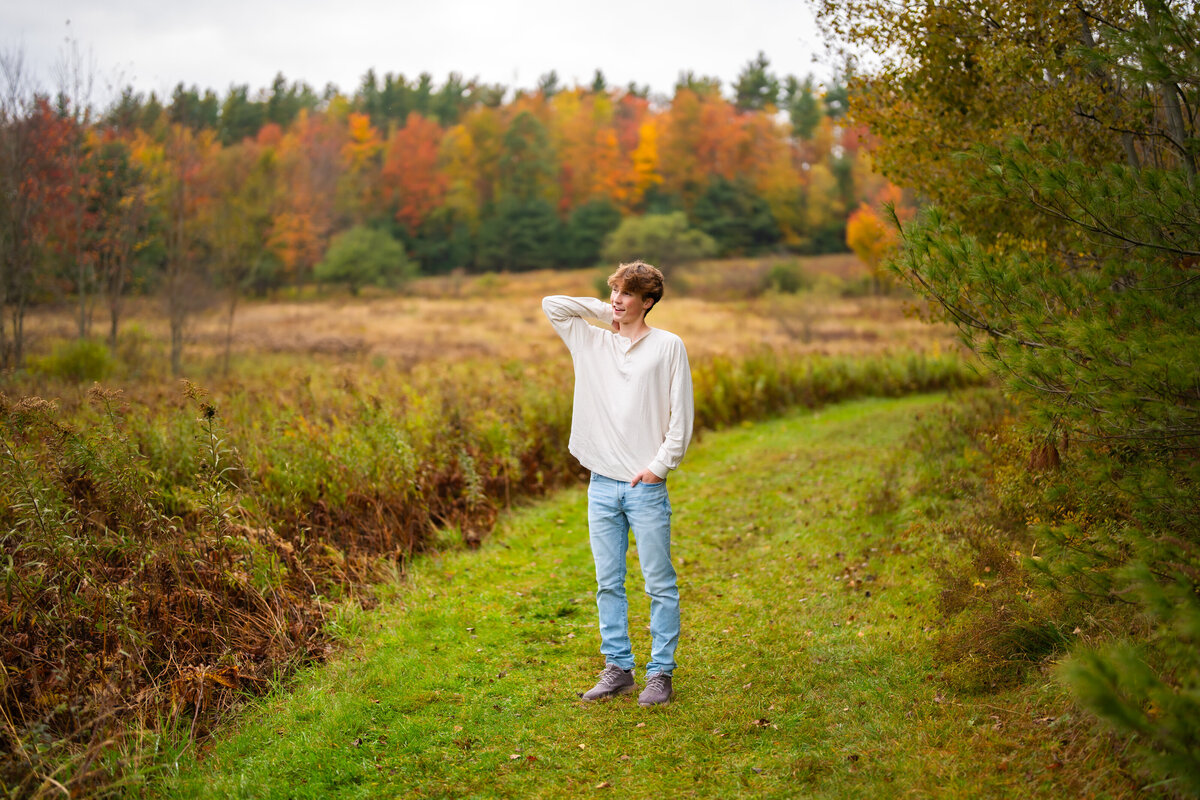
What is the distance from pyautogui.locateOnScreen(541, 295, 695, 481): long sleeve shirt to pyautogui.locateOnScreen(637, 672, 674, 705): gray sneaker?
3.68 ft

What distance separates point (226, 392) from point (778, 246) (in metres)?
56.7

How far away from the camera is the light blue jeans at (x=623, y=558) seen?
4367mm

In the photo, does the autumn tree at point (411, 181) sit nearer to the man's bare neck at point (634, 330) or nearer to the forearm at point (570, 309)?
the forearm at point (570, 309)

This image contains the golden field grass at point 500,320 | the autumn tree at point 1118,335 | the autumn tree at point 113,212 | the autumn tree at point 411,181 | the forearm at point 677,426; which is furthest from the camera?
the autumn tree at point 411,181

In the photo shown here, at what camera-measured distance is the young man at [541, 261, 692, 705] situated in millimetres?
4352

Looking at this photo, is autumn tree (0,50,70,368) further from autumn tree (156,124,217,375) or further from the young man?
the young man

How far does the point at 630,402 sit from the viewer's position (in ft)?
14.4

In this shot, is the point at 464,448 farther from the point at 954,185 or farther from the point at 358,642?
the point at 954,185

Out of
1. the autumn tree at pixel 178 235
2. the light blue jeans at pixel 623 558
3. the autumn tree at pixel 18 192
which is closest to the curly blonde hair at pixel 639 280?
the light blue jeans at pixel 623 558

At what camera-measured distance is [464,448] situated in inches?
353

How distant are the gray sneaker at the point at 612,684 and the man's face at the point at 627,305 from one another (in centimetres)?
195

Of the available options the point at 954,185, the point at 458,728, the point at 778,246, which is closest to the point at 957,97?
the point at 954,185

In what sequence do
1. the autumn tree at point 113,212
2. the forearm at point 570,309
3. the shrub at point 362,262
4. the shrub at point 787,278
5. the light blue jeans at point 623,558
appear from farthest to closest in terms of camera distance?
1. the shrub at point 362,262
2. the shrub at point 787,278
3. the autumn tree at point 113,212
4. the forearm at point 570,309
5. the light blue jeans at point 623,558

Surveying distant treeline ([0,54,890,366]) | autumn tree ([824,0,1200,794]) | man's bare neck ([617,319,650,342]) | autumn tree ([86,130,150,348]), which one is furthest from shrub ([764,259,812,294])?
man's bare neck ([617,319,650,342])
